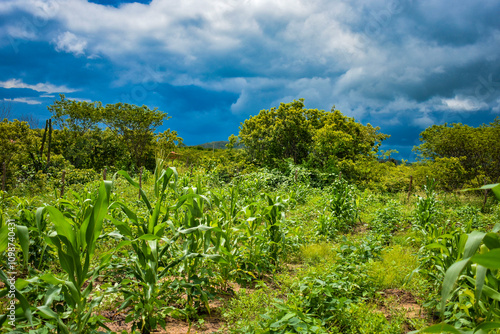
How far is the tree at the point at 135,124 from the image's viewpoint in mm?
20641

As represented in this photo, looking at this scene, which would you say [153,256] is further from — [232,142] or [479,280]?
[232,142]

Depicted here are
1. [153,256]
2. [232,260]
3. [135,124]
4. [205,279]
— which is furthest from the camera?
[135,124]

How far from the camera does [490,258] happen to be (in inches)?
42.4

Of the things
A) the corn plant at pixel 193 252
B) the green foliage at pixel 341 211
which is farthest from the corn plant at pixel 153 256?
the green foliage at pixel 341 211

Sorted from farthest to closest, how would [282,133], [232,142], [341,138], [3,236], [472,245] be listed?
[232,142]
[282,133]
[341,138]
[3,236]
[472,245]

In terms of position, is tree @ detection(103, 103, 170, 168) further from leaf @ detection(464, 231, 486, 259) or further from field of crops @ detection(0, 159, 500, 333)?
leaf @ detection(464, 231, 486, 259)

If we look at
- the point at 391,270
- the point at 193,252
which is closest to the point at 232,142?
the point at 391,270

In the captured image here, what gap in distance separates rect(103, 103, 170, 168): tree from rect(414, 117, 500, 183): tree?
18443 mm

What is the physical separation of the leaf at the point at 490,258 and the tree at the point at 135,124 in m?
22.0

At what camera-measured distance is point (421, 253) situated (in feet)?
13.5

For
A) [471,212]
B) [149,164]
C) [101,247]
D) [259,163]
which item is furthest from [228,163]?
[101,247]

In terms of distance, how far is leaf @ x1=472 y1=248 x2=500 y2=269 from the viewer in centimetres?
106

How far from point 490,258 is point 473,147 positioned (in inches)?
692

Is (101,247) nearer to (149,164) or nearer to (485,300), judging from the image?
(485,300)
